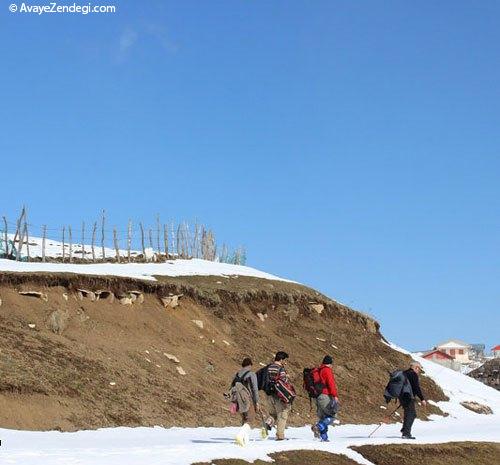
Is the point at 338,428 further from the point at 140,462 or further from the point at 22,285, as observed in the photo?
the point at 140,462

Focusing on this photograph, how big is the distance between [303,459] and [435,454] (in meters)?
5.24

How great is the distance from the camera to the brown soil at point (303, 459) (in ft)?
52.4

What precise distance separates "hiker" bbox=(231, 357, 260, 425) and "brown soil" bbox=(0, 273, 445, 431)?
5.70 metres

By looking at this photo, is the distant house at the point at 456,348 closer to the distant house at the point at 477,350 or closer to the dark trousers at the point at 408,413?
the distant house at the point at 477,350

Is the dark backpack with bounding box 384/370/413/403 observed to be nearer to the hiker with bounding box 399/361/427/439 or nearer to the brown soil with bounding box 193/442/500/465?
the hiker with bounding box 399/361/427/439

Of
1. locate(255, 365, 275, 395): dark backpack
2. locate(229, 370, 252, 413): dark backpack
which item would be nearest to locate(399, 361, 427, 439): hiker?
locate(255, 365, 275, 395): dark backpack

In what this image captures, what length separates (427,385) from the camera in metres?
41.2

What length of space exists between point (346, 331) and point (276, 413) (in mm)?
23198

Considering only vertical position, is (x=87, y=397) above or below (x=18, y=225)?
below

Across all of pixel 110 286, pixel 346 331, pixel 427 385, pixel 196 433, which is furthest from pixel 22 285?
pixel 427 385

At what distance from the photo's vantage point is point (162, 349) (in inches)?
1192

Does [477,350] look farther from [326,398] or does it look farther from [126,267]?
[326,398]

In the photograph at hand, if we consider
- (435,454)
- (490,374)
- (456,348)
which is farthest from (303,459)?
(456,348)

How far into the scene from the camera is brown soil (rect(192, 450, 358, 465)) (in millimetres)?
15959
